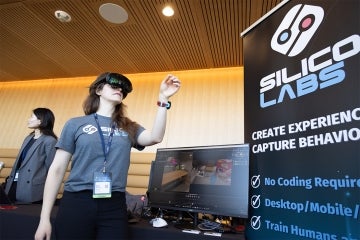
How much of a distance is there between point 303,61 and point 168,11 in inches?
74.9

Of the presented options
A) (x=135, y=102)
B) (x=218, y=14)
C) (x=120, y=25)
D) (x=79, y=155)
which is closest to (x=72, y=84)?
(x=135, y=102)

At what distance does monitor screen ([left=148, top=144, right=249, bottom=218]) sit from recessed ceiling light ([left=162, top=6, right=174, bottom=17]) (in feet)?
5.28

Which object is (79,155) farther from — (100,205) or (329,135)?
(329,135)

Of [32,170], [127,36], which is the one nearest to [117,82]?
[32,170]

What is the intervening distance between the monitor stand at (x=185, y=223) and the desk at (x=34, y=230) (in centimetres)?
5

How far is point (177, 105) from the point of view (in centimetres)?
387

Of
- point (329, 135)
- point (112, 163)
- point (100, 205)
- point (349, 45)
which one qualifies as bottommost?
point (100, 205)

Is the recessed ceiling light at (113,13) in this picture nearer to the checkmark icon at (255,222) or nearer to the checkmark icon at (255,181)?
the checkmark icon at (255,181)

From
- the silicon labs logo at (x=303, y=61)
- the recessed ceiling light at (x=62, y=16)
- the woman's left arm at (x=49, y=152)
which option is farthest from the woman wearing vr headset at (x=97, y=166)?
the recessed ceiling light at (x=62, y=16)

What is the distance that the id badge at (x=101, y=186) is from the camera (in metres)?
1.16

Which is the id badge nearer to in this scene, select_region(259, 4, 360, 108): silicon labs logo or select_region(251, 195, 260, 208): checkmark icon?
select_region(251, 195, 260, 208): checkmark icon

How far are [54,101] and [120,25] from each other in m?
2.33

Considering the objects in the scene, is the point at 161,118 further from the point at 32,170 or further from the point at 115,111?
the point at 32,170

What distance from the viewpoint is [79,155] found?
127cm
